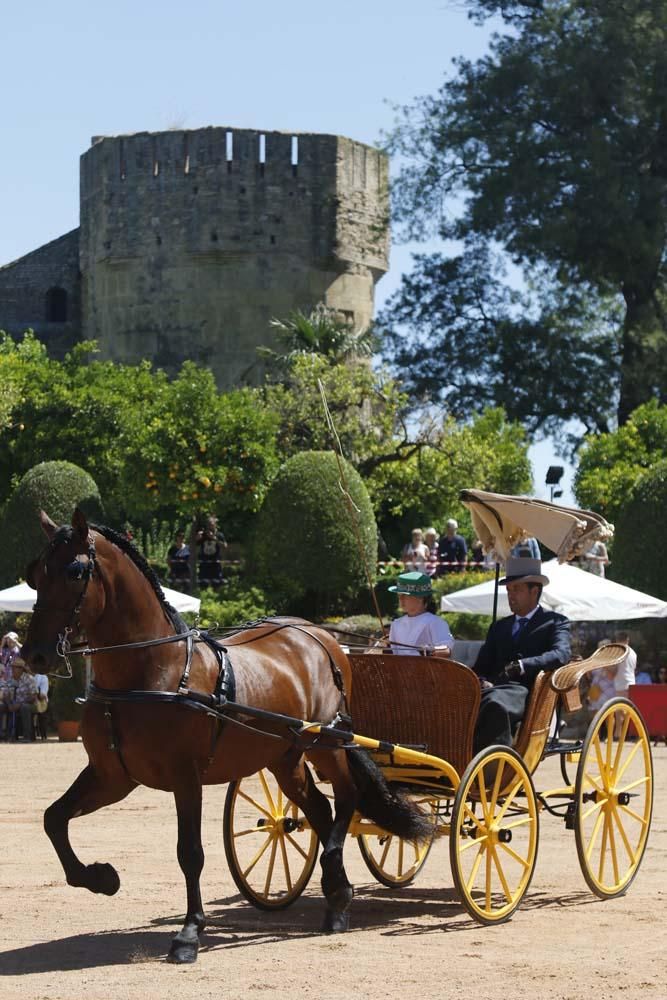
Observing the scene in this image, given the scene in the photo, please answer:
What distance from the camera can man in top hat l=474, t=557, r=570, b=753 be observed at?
8531 millimetres

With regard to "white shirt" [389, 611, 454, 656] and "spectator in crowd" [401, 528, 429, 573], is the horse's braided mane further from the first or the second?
"spectator in crowd" [401, 528, 429, 573]

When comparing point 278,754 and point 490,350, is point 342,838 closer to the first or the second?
point 278,754

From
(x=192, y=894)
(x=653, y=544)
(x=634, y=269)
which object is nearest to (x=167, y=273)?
(x=634, y=269)

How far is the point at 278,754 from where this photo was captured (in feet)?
26.1

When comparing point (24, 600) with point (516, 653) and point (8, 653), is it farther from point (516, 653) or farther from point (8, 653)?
point (516, 653)

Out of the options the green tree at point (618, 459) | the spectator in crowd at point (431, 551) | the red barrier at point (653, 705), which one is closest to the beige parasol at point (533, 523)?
the red barrier at point (653, 705)

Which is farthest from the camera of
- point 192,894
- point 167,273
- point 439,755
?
point 167,273

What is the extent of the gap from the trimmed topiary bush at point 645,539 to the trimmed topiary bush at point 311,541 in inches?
179

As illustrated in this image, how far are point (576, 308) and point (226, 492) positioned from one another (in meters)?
18.7

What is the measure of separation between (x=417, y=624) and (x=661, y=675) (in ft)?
44.7

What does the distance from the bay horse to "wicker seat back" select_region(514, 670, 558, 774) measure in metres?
1.18

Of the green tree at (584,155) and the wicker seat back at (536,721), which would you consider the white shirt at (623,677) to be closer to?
the wicker seat back at (536,721)

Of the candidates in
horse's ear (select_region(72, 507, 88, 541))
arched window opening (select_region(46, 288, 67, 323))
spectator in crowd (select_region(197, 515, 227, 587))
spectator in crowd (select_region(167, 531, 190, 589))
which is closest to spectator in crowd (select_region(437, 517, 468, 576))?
spectator in crowd (select_region(197, 515, 227, 587))

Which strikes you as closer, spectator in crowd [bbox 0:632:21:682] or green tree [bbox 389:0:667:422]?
spectator in crowd [bbox 0:632:21:682]
